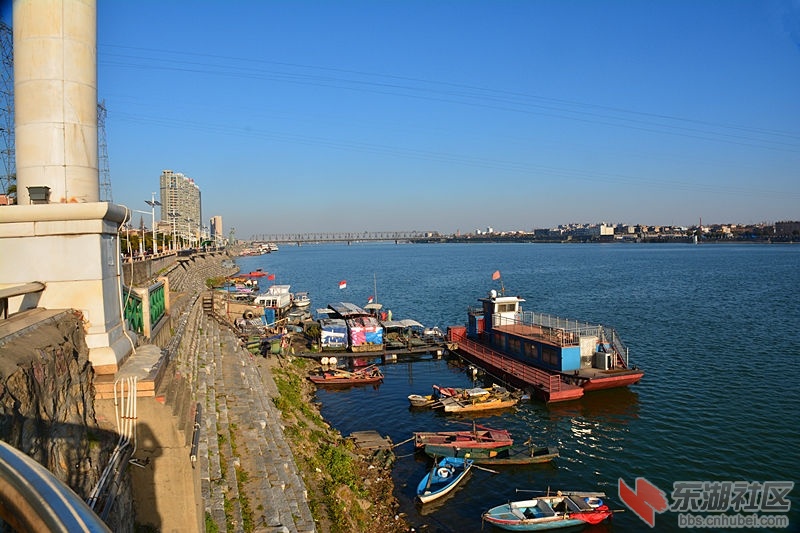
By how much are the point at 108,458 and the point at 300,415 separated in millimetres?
18033

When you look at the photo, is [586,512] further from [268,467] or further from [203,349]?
[203,349]

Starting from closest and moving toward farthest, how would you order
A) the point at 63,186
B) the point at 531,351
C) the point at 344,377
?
the point at 63,186 → the point at 344,377 → the point at 531,351

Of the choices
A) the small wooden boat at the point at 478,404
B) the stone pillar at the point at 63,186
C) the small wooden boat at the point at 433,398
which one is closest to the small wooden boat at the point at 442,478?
the small wooden boat at the point at 478,404

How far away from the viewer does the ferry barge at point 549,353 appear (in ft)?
98.5

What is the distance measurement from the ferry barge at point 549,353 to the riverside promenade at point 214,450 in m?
14.8

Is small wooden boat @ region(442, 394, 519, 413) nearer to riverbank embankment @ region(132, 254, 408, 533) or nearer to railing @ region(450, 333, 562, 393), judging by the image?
railing @ region(450, 333, 562, 393)

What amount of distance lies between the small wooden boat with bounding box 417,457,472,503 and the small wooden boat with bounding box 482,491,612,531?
1877 millimetres

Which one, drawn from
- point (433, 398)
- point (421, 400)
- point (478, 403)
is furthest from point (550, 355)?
point (421, 400)

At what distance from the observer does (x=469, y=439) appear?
74.0 ft

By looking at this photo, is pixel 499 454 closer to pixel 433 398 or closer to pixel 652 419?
pixel 433 398

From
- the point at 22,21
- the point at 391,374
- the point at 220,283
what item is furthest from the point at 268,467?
the point at 220,283

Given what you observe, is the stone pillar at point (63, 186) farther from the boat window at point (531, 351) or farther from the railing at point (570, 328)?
the boat window at point (531, 351)

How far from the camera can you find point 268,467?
14.9 metres

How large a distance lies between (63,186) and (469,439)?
18.8 meters
